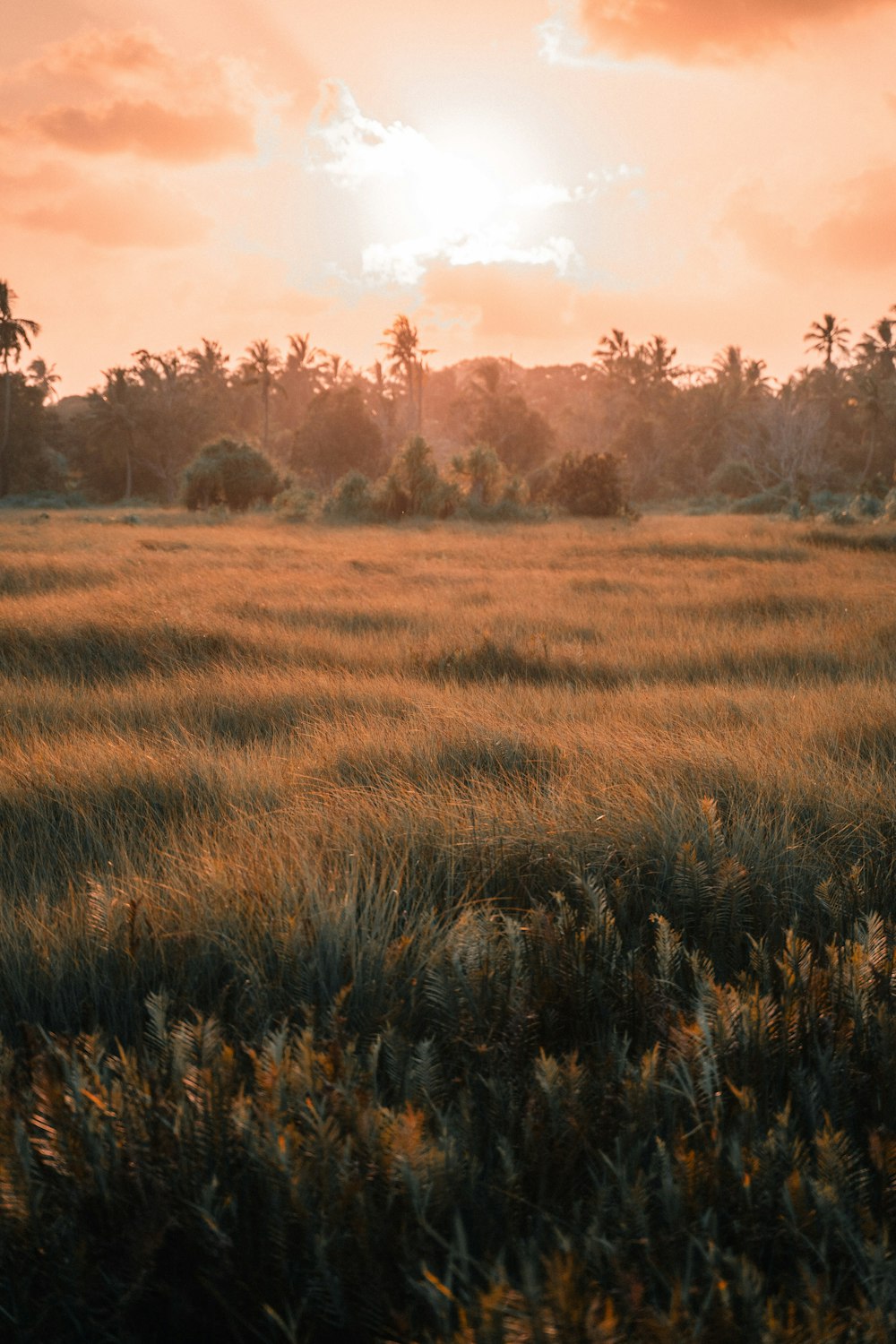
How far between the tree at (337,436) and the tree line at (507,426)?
78 mm

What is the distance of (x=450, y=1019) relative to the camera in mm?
1936

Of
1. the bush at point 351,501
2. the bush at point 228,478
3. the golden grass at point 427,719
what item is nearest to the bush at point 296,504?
the bush at point 351,501

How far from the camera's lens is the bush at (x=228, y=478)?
39062 mm

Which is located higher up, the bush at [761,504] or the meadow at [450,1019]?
the bush at [761,504]

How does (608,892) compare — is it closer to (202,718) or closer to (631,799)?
(631,799)

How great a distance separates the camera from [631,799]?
3256mm

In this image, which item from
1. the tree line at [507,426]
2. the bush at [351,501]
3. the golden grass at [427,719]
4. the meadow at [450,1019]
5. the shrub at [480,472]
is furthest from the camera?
the tree line at [507,426]

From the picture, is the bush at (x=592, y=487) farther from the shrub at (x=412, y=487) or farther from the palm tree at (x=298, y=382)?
the palm tree at (x=298, y=382)

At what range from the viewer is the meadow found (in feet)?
4.33

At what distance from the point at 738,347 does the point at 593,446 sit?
Result: 12.9 meters

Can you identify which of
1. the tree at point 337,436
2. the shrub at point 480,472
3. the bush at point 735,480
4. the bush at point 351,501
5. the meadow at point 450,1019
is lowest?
the meadow at point 450,1019

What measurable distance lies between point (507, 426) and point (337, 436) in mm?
10133

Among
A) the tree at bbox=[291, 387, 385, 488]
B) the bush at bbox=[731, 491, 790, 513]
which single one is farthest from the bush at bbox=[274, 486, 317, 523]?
the bush at bbox=[731, 491, 790, 513]

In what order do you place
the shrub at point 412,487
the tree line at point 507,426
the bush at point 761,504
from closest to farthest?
1. the shrub at point 412,487
2. the bush at point 761,504
3. the tree line at point 507,426
